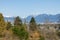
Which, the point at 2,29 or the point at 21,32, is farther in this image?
the point at 2,29

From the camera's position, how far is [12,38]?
2003cm

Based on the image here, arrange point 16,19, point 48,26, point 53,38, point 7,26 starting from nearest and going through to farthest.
Answer: point 53,38 < point 7,26 < point 48,26 < point 16,19

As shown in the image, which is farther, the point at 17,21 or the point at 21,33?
the point at 17,21

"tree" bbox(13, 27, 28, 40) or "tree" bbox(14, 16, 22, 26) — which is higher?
"tree" bbox(14, 16, 22, 26)

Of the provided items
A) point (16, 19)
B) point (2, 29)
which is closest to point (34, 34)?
point (2, 29)

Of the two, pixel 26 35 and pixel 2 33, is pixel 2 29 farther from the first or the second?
pixel 26 35

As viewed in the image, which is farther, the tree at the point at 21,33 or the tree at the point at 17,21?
the tree at the point at 17,21

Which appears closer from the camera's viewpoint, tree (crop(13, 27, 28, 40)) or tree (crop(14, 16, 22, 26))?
tree (crop(13, 27, 28, 40))

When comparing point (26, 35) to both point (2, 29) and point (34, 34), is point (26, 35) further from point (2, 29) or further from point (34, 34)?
point (2, 29)

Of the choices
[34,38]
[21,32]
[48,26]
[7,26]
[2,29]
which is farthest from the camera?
[48,26]

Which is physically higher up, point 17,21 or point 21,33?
point 17,21

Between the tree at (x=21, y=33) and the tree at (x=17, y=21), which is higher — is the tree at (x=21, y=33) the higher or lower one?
the lower one

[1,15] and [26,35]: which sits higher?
[1,15]

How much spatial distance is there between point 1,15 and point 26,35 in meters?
8.96
